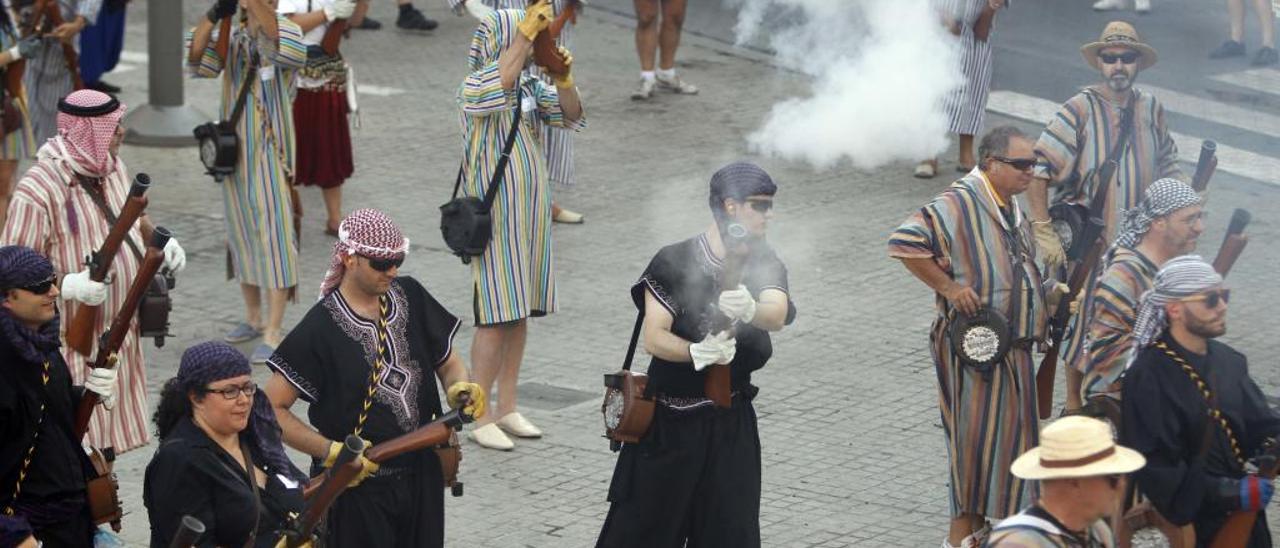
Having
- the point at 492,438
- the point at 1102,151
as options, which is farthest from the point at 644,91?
the point at 492,438

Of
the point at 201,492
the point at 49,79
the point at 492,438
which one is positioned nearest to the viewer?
the point at 201,492

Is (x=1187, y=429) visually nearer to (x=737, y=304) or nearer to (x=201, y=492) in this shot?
(x=737, y=304)

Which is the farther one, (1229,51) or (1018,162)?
(1229,51)

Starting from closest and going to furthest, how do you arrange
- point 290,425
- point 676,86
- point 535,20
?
point 290,425
point 535,20
point 676,86

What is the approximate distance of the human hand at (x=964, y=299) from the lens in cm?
768

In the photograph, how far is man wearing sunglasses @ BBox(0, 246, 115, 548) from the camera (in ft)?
21.2

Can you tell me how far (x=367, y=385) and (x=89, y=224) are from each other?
227cm

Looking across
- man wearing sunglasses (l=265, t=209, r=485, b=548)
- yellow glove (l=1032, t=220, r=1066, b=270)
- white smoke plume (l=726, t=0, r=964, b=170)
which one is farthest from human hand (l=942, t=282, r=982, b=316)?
white smoke plume (l=726, t=0, r=964, b=170)

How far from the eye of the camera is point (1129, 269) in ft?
25.6

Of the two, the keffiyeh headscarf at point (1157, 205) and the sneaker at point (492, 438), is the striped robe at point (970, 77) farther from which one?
the keffiyeh headscarf at point (1157, 205)

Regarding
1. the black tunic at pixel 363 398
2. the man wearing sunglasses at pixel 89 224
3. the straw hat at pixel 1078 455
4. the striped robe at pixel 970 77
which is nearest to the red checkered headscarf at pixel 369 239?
the black tunic at pixel 363 398

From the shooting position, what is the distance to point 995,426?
782 centimetres

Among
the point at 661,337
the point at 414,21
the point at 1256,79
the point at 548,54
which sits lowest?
the point at 414,21

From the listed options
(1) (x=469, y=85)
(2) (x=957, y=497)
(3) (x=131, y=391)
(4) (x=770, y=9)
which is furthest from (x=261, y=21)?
(4) (x=770, y=9)
